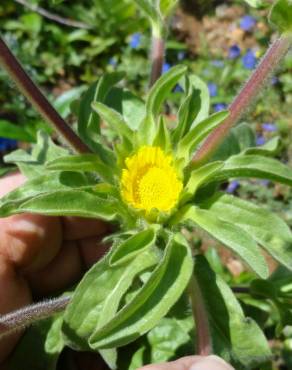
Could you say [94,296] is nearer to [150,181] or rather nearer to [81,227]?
[150,181]

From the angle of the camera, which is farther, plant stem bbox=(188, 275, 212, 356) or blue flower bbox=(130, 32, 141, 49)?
blue flower bbox=(130, 32, 141, 49)

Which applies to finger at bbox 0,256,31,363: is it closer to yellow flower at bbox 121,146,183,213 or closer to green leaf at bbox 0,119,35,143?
yellow flower at bbox 121,146,183,213

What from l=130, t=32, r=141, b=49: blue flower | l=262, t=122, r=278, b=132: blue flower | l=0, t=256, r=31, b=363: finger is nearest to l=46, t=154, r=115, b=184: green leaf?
l=0, t=256, r=31, b=363: finger

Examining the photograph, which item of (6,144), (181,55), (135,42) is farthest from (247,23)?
(6,144)

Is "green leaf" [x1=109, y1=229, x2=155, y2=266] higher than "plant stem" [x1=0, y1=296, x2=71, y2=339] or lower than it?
higher

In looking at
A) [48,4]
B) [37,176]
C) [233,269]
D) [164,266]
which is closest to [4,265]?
[37,176]

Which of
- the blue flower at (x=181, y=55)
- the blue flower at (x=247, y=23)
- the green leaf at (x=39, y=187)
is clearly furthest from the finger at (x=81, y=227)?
the blue flower at (x=247, y=23)
